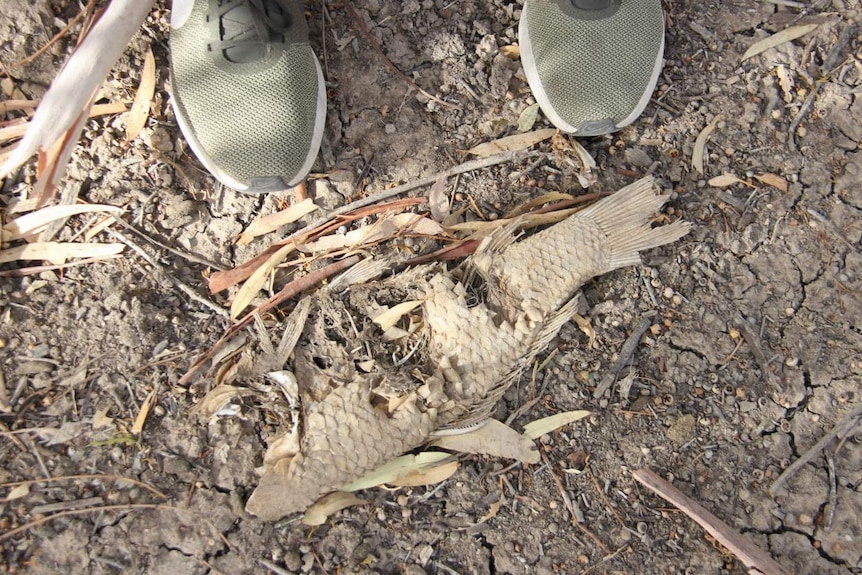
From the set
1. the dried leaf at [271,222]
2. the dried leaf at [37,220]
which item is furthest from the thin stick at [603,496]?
the dried leaf at [37,220]

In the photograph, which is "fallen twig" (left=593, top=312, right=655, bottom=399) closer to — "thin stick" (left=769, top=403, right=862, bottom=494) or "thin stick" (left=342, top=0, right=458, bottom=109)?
"thin stick" (left=769, top=403, right=862, bottom=494)

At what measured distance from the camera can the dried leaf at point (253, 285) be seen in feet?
5.79

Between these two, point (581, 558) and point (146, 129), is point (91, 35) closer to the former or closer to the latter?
point (146, 129)

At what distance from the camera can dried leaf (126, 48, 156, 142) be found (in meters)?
1.82

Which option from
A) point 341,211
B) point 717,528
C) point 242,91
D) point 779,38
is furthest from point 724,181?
point 242,91

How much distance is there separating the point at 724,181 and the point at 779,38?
53 centimetres

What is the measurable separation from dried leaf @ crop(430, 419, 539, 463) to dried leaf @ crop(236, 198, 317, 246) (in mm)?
820

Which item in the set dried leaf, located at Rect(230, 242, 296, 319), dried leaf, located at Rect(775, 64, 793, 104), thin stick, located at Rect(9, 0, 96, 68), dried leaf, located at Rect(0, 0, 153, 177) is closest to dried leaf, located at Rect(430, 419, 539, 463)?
dried leaf, located at Rect(230, 242, 296, 319)

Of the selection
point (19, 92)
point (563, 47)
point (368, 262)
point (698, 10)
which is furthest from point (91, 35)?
point (698, 10)

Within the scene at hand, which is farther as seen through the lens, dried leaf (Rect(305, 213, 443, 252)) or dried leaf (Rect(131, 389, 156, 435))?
dried leaf (Rect(305, 213, 443, 252))

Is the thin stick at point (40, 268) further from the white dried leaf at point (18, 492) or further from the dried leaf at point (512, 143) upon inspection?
the dried leaf at point (512, 143)

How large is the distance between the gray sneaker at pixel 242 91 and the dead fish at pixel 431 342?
45 centimetres

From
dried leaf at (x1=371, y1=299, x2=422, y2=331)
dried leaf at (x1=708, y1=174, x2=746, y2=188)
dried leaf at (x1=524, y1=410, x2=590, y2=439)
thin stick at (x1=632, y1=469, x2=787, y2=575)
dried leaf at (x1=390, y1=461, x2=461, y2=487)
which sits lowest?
thin stick at (x1=632, y1=469, x2=787, y2=575)

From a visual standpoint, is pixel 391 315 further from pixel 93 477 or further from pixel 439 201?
pixel 93 477
